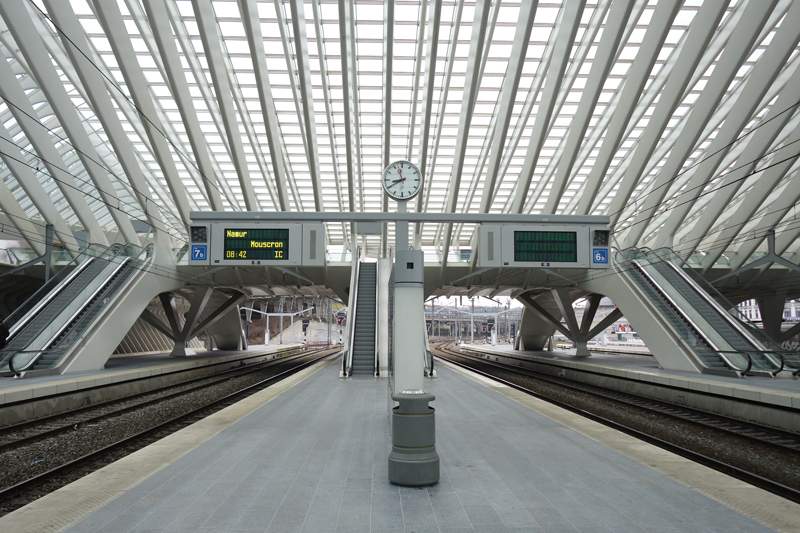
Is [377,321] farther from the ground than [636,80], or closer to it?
closer to it

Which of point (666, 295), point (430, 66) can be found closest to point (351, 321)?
point (430, 66)

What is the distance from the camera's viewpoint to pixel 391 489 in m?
5.04

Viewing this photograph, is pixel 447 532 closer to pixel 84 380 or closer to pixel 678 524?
pixel 678 524

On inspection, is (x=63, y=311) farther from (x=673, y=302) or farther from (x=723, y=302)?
(x=723, y=302)

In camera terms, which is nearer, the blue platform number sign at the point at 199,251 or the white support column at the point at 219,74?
the blue platform number sign at the point at 199,251

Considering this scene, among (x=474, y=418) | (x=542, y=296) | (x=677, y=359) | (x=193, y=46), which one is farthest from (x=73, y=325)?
(x=542, y=296)

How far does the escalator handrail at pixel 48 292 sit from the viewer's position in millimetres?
16016

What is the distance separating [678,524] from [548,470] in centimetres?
173

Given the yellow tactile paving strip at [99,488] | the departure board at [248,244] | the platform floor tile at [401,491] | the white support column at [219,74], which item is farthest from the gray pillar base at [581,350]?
the yellow tactile paving strip at [99,488]

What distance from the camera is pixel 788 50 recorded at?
1526 centimetres

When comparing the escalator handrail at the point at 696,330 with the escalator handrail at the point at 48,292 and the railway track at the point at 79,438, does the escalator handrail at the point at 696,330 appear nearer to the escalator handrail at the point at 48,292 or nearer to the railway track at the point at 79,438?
the railway track at the point at 79,438

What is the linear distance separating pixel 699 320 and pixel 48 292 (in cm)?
2306

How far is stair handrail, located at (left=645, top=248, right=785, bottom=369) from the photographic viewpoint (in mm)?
15133

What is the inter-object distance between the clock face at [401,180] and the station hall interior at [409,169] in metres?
0.03
